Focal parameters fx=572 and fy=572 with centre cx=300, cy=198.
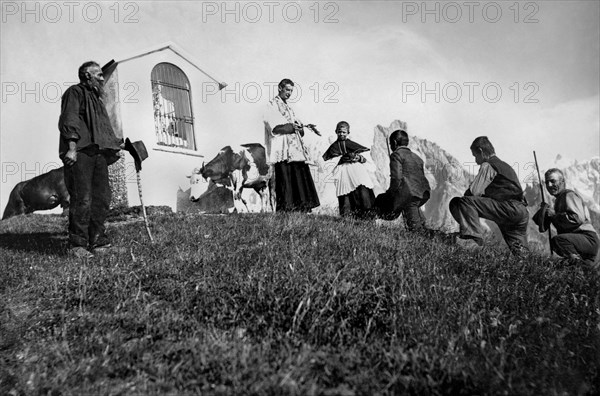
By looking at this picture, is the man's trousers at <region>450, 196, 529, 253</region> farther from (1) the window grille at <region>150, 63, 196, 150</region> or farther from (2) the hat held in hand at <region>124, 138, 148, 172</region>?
(1) the window grille at <region>150, 63, 196, 150</region>

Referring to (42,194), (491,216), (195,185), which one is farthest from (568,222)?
(42,194)

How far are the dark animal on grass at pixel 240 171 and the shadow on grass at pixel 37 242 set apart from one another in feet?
23.6

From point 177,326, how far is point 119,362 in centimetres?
57

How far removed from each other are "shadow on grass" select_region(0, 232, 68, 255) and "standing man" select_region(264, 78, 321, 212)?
4.41 metres

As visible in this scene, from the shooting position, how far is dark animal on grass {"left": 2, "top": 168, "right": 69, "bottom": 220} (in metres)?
19.2

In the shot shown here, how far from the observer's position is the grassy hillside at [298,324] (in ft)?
12.2

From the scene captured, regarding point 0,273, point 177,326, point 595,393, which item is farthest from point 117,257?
point 595,393

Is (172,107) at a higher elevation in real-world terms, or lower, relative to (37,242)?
higher

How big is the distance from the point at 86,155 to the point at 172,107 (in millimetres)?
10149

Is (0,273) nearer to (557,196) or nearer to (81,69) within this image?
(81,69)

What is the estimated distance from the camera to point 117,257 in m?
6.90

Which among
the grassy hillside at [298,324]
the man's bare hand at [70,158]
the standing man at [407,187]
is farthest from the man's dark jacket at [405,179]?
the man's bare hand at [70,158]

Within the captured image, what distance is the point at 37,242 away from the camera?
962 cm

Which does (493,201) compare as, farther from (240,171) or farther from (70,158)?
(240,171)
